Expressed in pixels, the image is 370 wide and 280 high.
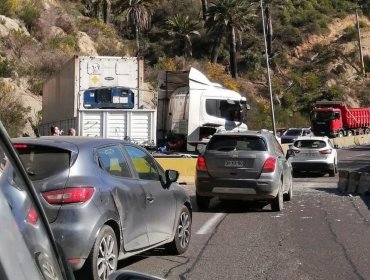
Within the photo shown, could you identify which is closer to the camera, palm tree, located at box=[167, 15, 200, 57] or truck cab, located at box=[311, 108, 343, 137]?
truck cab, located at box=[311, 108, 343, 137]

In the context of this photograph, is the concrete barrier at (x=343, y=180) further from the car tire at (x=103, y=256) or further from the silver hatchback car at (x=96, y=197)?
the car tire at (x=103, y=256)

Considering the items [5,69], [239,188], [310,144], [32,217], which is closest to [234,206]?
[239,188]

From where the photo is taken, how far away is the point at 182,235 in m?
8.42

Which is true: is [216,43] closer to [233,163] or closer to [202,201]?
[202,201]

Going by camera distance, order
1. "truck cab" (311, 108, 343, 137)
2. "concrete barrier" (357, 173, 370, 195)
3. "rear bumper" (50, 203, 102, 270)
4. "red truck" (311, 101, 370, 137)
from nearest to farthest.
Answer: "rear bumper" (50, 203, 102, 270) → "concrete barrier" (357, 173, 370, 195) → "truck cab" (311, 108, 343, 137) → "red truck" (311, 101, 370, 137)

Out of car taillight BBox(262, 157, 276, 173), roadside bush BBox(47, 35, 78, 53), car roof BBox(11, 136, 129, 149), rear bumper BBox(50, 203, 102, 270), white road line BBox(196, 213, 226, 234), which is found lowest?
white road line BBox(196, 213, 226, 234)

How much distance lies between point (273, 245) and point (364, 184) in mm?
7615

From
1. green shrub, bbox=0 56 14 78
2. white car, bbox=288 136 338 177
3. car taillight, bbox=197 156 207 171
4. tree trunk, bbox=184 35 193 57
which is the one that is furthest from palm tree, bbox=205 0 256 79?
car taillight, bbox=197 156 207 171

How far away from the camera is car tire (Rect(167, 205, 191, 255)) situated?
324 inches

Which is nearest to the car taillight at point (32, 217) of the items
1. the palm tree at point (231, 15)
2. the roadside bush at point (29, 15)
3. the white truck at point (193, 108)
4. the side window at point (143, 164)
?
the side window at point (143, 164)

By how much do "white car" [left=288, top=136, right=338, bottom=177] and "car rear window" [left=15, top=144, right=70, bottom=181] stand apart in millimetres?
17098

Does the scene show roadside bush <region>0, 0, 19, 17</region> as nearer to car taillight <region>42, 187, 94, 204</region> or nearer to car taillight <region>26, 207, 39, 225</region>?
car taillight <region>42, 187, 94, 204</region>

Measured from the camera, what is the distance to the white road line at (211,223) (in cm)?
1039

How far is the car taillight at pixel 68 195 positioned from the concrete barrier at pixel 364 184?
11089mm
